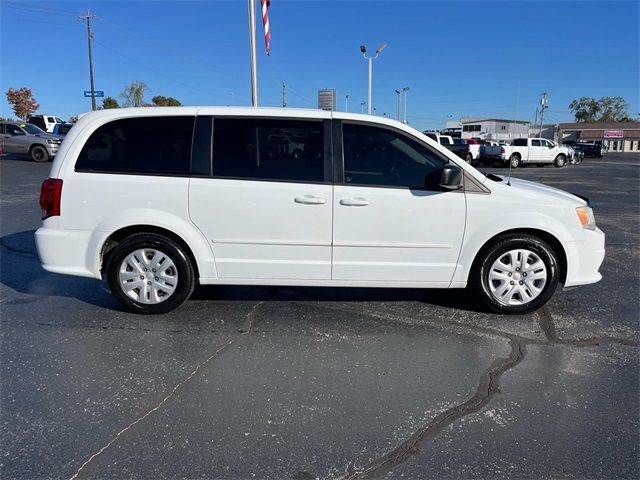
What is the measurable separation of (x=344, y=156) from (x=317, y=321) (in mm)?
1490

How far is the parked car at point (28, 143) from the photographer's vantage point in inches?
854

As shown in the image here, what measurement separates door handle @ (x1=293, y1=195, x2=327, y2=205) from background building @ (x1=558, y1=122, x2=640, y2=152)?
8648 centimetres

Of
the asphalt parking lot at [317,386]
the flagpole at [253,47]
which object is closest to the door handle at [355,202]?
the asphalt parking lot at [317,386]

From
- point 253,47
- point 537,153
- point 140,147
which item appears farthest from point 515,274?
point 537,153

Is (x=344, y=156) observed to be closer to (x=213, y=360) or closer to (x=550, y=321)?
(x=213, y=360)

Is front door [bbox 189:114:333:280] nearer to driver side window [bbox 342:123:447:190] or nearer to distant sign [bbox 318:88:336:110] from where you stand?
driver side window [bbox 342:123:447:190]

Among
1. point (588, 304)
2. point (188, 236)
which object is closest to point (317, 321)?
point (188, 236)

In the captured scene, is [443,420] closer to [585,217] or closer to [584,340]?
A: [584,340]

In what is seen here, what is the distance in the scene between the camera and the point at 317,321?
4.24 m

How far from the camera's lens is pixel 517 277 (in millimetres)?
4230

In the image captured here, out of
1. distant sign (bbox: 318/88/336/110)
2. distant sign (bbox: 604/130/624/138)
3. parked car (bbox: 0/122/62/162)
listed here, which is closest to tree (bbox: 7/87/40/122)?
parked car (bbox: 0/122/62/162)

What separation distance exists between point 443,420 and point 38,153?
24.1 meters

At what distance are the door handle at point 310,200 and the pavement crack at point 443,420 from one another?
1.86m

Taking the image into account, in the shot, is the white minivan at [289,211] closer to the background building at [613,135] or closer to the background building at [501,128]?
the background building at [501,128]
